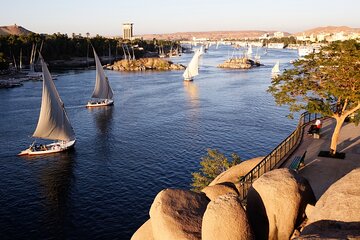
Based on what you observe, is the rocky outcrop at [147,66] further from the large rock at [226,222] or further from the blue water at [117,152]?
the large rock at [226,222]

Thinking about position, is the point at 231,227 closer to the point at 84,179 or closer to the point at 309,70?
the point at 309,70

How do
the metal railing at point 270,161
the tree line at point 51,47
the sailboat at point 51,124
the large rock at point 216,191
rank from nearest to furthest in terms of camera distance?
the large rock at point 216,191
the metal railing at point 270,161
the sailboat at point 51,124
the tree line at point 51,47

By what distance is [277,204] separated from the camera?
35.7ft

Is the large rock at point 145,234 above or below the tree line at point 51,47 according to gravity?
below

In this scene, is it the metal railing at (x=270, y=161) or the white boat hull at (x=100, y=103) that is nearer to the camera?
the metal railing at (x=270, y=161)

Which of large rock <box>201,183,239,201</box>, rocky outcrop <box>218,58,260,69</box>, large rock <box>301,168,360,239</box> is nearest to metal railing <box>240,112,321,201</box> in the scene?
large rock <box>201,183,239,201</box>

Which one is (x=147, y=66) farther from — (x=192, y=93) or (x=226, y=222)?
(x=226, y=222)

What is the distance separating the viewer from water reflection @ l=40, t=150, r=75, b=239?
27.9m

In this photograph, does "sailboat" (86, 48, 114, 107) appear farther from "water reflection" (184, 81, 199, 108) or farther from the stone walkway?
the stone walkway

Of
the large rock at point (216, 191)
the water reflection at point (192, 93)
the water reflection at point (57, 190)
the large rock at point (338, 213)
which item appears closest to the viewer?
the large rock at point (338, 213)

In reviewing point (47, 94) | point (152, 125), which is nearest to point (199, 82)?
point (152, 125)

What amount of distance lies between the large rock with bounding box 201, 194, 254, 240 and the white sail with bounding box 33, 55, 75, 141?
3797 centimetres

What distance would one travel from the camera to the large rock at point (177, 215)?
36.0ft

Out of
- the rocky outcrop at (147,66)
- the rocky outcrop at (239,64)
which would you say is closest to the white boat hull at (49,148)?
the rocky outcrop at (147,66)
